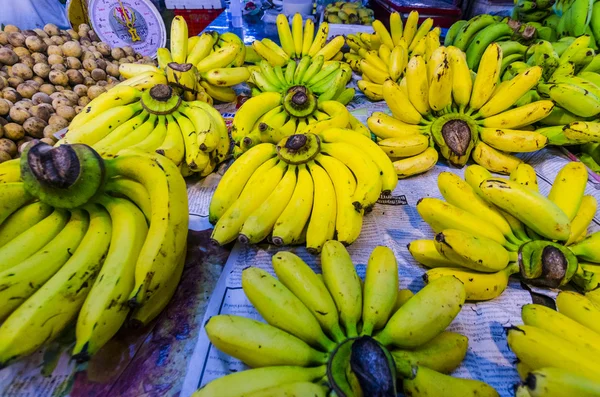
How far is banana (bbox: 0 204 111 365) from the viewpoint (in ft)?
1.97

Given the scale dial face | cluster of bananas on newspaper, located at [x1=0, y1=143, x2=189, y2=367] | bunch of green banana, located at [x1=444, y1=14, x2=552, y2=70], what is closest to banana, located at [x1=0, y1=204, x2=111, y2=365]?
cluster of bananas on newspaper, located at [x1=0, y1=143, x2=189, y2=367]

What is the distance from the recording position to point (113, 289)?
2.21 ft

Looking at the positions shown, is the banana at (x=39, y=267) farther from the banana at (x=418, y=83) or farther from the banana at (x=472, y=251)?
the banana at (x=418, y=83)

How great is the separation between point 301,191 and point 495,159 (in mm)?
942

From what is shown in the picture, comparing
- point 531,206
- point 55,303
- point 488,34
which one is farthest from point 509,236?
point 488,34

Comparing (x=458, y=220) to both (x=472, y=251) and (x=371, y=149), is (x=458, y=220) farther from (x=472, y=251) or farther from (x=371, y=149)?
(x=371, y=149)

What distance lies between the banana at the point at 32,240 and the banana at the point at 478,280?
3.21ft

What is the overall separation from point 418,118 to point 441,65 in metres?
0.24

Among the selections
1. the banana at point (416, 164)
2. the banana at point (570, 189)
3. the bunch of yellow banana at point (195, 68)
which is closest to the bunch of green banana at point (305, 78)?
the bunch of yellow banana at point (195, 68)

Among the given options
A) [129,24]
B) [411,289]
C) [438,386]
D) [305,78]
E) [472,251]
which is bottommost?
[411,289]

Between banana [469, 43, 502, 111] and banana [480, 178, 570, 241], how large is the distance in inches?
25.2

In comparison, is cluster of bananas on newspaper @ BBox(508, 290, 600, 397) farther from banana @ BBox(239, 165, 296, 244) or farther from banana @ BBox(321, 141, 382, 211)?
banana @ BBox(239, 165, 296, 244)

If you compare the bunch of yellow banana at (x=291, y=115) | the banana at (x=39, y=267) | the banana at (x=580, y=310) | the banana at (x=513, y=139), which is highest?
the bunch of yellow banana at (x=291, y=115)

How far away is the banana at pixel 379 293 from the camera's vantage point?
0.70 meters
